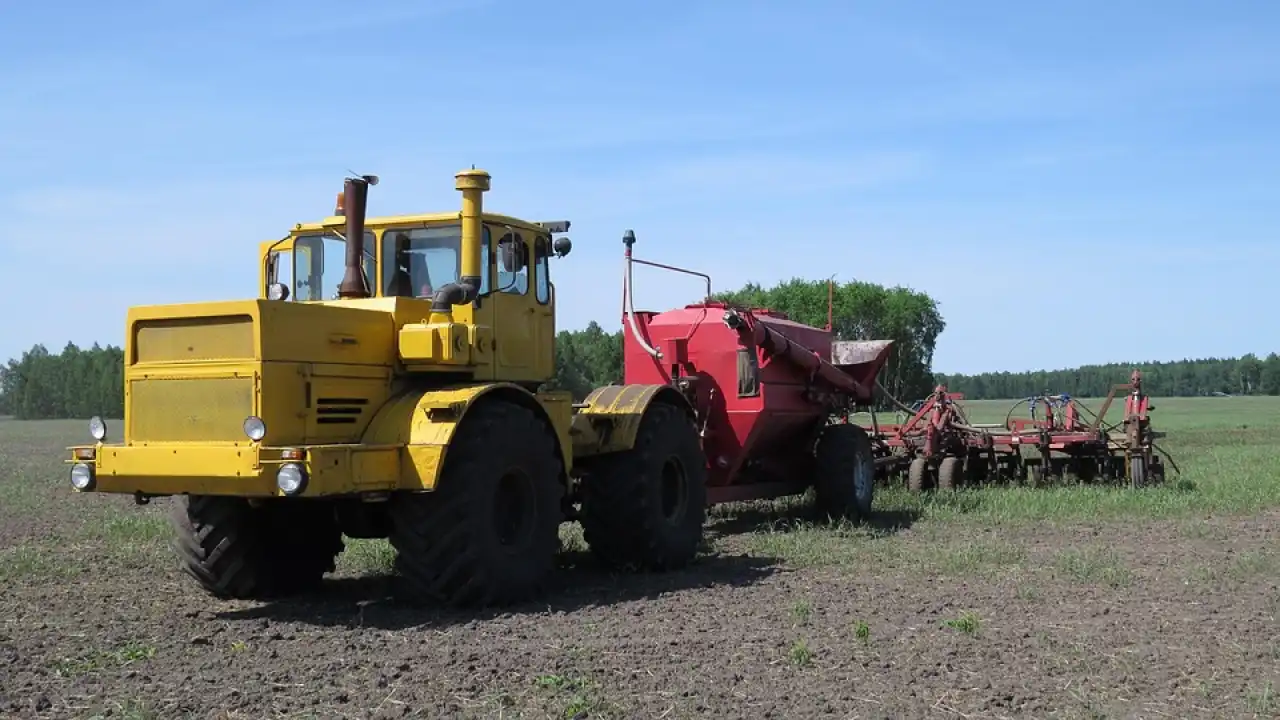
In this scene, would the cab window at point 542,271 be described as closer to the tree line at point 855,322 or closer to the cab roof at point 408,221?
the cab roof at point 408,221

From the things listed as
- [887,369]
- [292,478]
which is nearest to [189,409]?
[292,478]

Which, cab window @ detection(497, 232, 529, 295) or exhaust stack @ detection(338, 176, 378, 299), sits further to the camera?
cab window @ detection(497, 232, 529, 295)

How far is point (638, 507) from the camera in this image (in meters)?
11.4

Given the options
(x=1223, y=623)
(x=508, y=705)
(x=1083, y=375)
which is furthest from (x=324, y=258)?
(x=1083, y=375)

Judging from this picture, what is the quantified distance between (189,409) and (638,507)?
3.99 m

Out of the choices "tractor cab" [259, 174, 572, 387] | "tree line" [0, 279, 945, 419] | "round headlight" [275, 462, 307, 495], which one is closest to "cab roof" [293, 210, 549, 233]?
"tractor cab" [259, 174, 572, 387]

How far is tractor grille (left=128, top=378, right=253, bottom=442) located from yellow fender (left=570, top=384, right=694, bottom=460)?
9.98ft

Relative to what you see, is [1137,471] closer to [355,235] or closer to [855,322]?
[355,235]

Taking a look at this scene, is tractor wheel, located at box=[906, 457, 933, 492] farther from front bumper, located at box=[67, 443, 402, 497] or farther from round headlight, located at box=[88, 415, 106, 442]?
round headlight, located at box=[88, 415, 106, 442]

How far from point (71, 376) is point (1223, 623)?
113587mm

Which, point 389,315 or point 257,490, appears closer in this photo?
point 257,490

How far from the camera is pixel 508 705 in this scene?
6.75m

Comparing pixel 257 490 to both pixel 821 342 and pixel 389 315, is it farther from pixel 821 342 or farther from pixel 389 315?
pixel 821 342

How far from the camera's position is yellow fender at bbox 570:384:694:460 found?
36.8 feet
